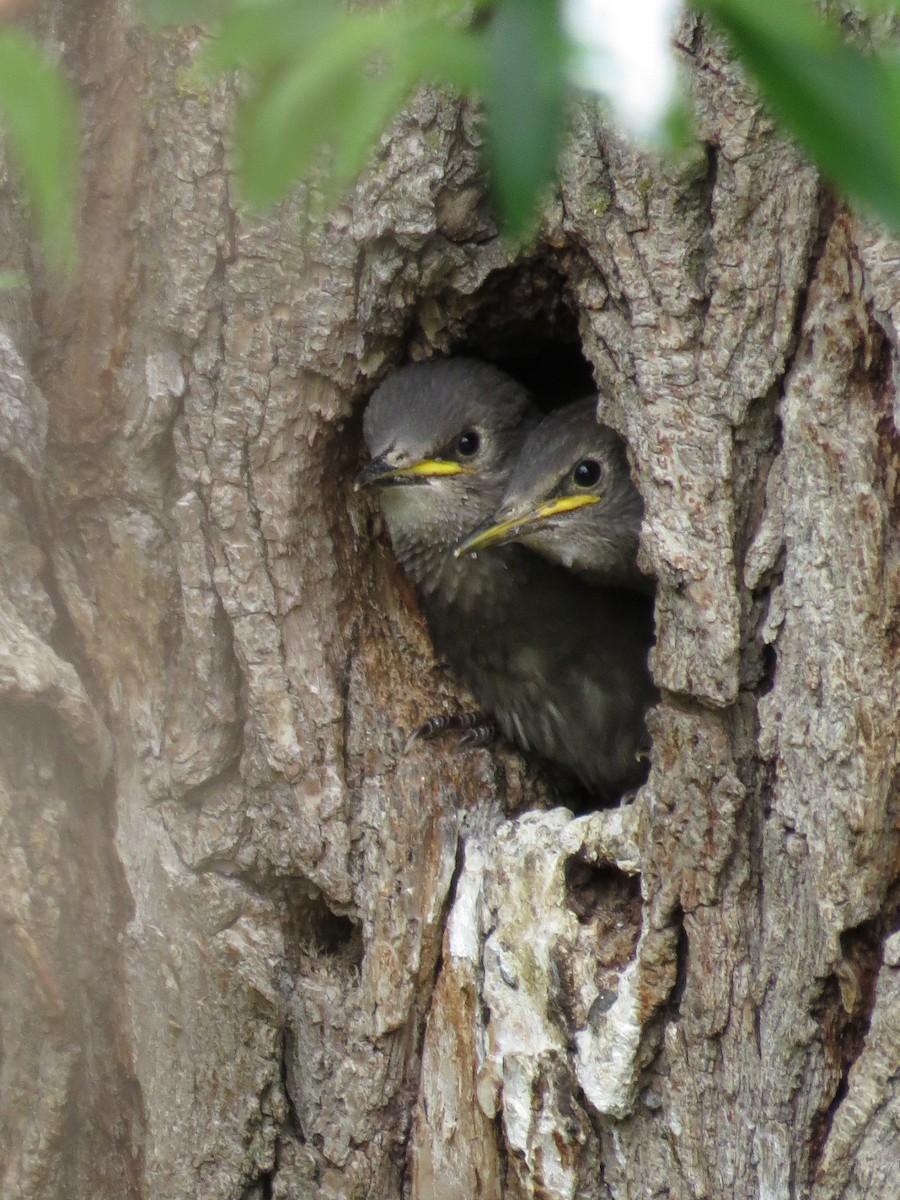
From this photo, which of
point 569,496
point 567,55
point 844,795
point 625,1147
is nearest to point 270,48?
point 567,55

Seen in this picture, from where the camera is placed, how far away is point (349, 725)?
3.67m

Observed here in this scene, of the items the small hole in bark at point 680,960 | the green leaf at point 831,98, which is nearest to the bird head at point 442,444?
the small hole in bark at point 680,960

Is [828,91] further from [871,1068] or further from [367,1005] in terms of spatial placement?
[367,1005]

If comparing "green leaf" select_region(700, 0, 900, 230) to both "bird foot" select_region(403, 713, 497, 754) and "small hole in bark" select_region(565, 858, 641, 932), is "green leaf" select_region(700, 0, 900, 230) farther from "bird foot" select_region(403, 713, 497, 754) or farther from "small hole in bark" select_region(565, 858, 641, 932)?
A: "bird foot" select_region(403, 713, 497, 754)

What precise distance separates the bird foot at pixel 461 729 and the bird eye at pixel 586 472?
783 millimetres

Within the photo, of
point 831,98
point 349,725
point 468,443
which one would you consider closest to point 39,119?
point 831,98

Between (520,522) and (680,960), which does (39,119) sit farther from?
(520,522)

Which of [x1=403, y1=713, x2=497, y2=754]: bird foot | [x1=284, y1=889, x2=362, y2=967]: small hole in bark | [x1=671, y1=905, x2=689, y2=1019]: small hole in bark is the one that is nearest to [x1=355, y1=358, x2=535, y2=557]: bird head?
[x1=403, y1=713, x2=497, y2=754]: bird foot

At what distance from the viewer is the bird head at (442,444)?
159 inches

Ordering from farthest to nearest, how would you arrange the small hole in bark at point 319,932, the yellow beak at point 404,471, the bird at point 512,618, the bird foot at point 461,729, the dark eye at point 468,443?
the dark eye at point 468,443
the bird at point 512,618
the yellow beak at point 404,471
the bird foot at point 461,729
the small hole in bark at point 319,932

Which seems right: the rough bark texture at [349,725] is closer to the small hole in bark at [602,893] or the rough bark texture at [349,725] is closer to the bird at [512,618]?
the small hole in bark at [602,893]

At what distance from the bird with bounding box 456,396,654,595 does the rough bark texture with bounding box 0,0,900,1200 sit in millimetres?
579

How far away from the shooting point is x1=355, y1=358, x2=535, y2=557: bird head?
4.04 meters

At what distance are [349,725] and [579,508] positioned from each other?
3.50ft
